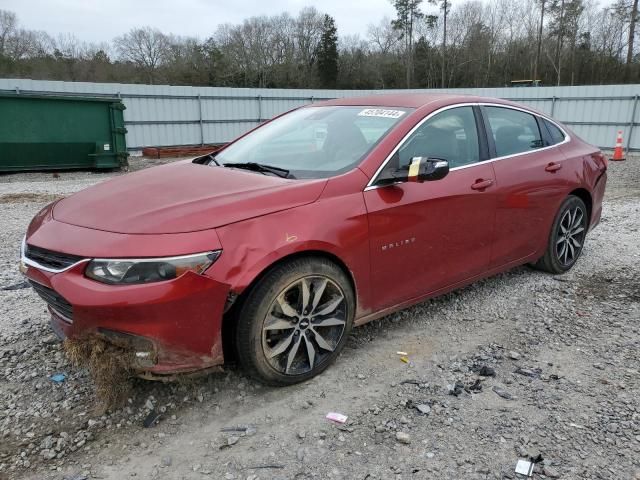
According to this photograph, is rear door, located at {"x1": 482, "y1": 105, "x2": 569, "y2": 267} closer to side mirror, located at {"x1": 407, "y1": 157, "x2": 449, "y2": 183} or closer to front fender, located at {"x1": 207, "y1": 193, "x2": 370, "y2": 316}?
side mirror, located at {"x1": 407, "y1": 157, "x2": 449, "y2": 183}

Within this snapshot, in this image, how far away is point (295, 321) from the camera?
9.30 feet

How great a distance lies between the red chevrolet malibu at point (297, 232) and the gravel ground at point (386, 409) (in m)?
0.31

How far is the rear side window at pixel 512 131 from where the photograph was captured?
3.99 metres

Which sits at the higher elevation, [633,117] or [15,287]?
[633,117]

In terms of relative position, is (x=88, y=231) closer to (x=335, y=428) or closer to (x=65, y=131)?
(x=335, y=428)

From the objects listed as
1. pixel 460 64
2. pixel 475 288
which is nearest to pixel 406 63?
pixel 460 64

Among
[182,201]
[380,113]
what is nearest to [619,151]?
[380,113]

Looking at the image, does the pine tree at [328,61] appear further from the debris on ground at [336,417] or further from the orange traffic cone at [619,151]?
the debris on ground at [336,417]

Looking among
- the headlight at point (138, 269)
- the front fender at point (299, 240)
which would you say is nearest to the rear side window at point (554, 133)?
the front fender at point (299, 240)

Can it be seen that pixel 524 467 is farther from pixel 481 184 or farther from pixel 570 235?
pixel 570 235

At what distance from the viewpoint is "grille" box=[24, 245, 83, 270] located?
249 centimetres

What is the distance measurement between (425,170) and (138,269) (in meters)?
1.73

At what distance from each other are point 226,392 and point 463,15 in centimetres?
6635

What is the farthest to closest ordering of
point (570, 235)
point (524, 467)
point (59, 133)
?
point (59, 133)
point (570, 235)
point (524, 467)
